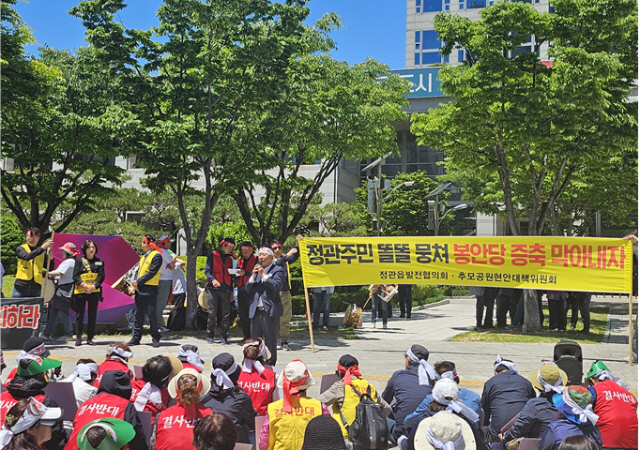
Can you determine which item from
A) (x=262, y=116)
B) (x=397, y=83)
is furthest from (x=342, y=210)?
(x=262, y=116)

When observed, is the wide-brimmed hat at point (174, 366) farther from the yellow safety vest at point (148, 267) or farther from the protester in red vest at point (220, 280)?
the protester in red vest at point (220, 280)

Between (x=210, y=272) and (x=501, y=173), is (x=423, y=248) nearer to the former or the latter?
(x=210, y=272)

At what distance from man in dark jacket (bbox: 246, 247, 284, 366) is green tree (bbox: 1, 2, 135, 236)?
5167 millimetres

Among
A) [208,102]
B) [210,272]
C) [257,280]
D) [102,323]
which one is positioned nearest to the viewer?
[257,280]

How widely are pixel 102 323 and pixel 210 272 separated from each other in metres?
2.64

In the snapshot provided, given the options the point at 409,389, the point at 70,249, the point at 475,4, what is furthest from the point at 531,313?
the point at 475,4

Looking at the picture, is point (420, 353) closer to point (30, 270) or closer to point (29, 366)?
point (29, 366)

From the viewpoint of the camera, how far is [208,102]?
43.3 feet

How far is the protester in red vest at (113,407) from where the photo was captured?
4262 mm

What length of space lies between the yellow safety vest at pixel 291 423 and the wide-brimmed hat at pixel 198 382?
1.68 ft

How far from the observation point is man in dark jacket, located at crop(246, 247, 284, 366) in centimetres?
917

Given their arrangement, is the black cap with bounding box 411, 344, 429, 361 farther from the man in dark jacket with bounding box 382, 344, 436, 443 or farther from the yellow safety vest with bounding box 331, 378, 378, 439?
the yellow safety vest with bounding box 331, 378, 378, 439

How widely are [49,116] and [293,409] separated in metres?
15.1

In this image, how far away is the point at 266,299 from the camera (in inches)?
364
